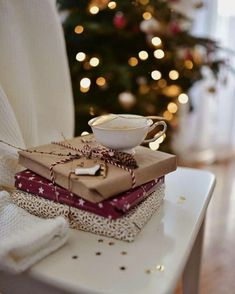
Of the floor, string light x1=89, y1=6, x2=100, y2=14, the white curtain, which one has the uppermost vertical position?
string light x1=89, y1=6, x2=100, y2=14

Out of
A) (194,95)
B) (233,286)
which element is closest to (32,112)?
(233,286)

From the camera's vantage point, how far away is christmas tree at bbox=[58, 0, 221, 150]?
1284 mm

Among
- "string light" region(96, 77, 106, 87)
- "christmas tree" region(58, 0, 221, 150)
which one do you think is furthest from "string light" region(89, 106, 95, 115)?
"string light" region(96, 77, 106, 87)

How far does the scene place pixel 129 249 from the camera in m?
0.44

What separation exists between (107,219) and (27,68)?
0.34m

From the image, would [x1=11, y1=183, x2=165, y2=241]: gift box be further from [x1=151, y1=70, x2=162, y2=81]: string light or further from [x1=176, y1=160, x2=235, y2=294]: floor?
[x1=151, y1=70, x2=162, y2=81]: string light

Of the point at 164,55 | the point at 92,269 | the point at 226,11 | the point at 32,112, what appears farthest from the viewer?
the point at 226,11

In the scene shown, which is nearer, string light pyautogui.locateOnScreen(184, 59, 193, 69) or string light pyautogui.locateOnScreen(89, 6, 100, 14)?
string light pyautogui.locateOnScreen(89, 6, 100, 14)

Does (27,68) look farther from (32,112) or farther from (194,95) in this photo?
(194,95)

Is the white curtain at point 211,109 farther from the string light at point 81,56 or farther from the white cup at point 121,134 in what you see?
the white cup at point 121,134

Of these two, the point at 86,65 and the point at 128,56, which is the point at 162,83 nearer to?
the point at 128,56

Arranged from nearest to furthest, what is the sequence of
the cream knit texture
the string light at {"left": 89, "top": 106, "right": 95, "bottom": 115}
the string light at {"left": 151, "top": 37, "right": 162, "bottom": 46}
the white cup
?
the cream knit texture, the white cup, the string light at {"left": 89, "top": 106, "right": 95, "bottom": 115}, the string light at {"left": 151, "top": 37, "right": 162, "bottom": 46}

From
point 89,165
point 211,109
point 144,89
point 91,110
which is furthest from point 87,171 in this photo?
point 211,109

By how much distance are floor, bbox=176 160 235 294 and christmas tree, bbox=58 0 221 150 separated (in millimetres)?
546
